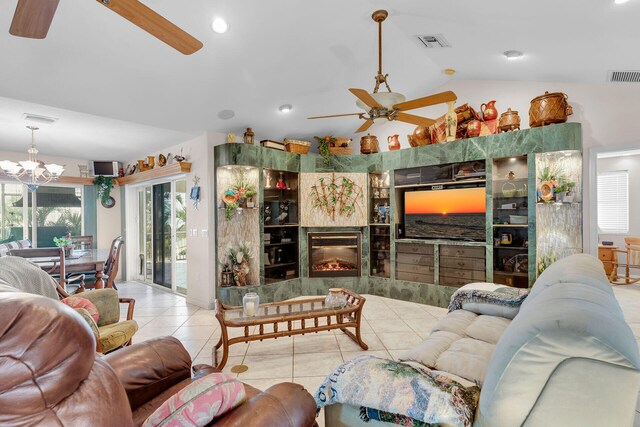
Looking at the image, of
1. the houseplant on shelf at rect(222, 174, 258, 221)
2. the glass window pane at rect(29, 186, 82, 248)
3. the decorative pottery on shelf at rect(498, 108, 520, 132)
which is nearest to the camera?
the decorative pottery on shelf at rect(498, 108, 520, 132)

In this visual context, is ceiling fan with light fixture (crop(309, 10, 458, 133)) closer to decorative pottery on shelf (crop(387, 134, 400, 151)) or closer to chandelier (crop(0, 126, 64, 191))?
decorative pottery on shelf (crop(387, 134, 400, 151))

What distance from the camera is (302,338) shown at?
3514 mm

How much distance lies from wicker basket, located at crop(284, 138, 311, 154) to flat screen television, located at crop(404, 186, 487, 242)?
1.82 m

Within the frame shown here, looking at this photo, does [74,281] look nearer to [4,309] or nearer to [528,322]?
[4,309]

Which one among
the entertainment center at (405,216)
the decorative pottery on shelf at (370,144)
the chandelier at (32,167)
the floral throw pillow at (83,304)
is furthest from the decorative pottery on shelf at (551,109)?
the chandelier at (32,167)

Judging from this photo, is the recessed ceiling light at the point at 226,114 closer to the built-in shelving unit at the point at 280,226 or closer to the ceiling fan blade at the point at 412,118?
the built-in shelving unit at the point at 280,226

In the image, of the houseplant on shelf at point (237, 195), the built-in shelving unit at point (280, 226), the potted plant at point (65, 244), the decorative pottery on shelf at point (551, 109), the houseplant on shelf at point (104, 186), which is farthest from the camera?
the houseplant on shelf at point (104, 186)

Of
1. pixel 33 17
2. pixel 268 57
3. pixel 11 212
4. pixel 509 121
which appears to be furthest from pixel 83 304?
pixel 11 212

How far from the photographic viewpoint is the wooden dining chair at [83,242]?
558cm

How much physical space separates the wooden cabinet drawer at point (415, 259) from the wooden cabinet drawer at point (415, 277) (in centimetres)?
18

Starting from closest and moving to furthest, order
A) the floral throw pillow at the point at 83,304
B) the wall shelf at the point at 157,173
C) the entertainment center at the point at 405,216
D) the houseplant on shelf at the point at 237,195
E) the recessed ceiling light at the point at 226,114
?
the floral throw pillow at the point at 83,304 → the entertainment center at the point at 405,216 → the recessed ceiling light at the point at 226,114 → the houseplant on shelf at the point at 237,195 → the wall shelf at the point at 157,173

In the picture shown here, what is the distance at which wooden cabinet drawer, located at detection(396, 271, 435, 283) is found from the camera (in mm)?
4762

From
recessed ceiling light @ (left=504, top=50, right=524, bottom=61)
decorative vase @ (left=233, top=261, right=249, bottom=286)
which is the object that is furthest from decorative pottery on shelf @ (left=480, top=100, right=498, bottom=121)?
decorative vase @ (left=233, top=261, right=249, bottom=286)

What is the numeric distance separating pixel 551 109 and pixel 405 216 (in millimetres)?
2313
